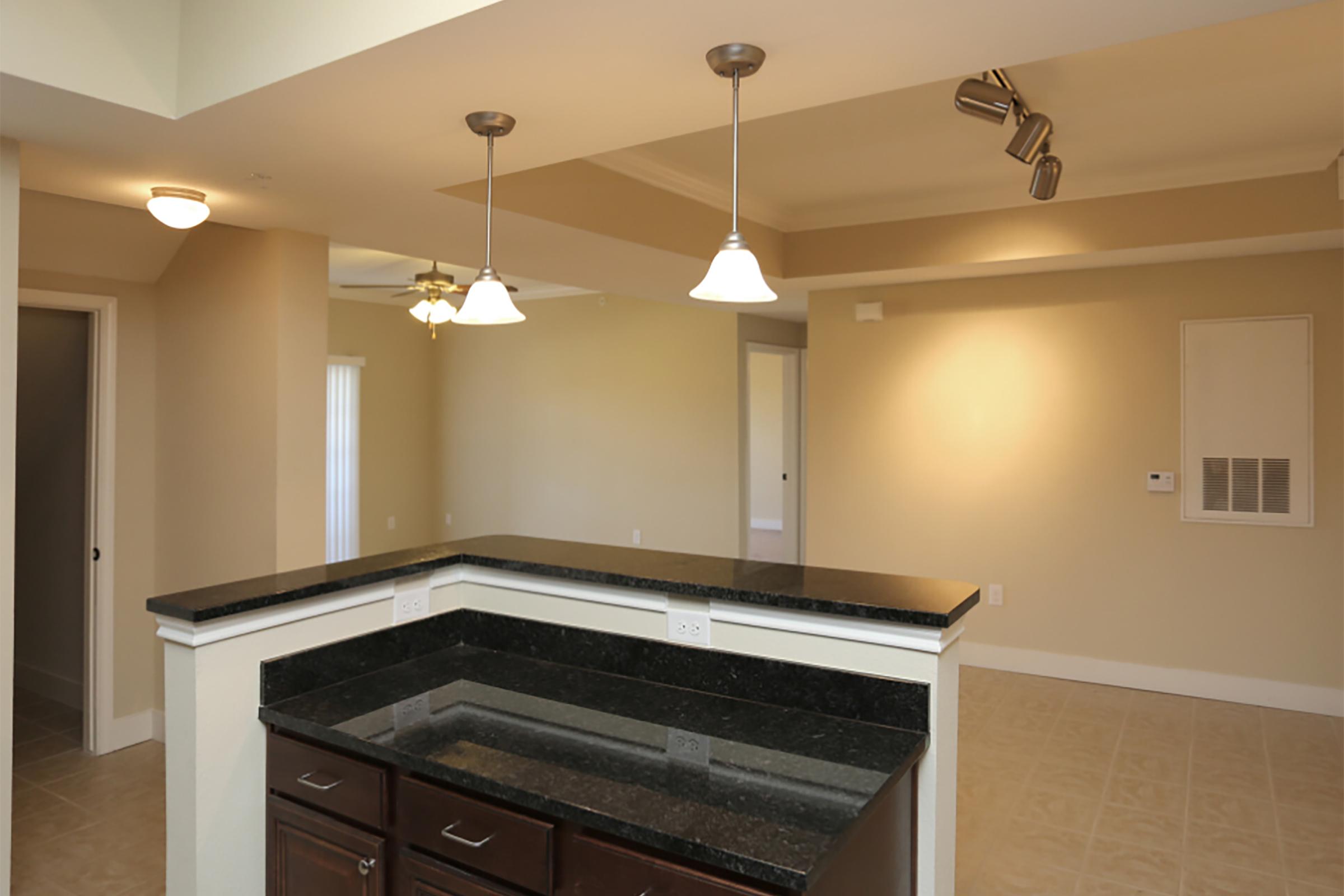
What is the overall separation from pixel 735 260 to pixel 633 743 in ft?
3.32

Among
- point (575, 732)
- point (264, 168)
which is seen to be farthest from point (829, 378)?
point (575, 732)

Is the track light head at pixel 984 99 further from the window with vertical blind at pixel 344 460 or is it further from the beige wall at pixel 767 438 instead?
the beige wall at pixel 767 438

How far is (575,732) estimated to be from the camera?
178 centimetres

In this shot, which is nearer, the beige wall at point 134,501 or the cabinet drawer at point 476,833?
the cabinet drawer at point 476,833

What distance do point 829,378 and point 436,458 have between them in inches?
182

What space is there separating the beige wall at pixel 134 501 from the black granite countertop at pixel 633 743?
8.18ft

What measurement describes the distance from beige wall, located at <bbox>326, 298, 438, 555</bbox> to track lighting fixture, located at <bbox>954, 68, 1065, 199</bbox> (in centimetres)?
607

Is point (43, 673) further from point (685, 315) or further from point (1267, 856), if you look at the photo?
point (1267, 856)

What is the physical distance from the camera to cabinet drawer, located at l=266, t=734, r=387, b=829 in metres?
1.77

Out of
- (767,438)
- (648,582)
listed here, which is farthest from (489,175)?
(767,438)

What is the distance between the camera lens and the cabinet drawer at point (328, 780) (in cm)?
177

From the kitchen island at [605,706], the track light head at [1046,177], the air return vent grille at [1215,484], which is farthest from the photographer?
the air return vent grille at [1215,484]

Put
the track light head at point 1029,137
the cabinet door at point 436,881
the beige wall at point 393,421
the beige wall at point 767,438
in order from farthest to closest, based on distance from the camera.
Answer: the beige wall at point 767,438, the beige wall at point 393,421, the track light head at point 1029,137, the cabinet door at point 436,881

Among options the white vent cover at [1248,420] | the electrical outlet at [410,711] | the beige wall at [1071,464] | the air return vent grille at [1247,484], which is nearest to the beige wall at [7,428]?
the electrical outlet at [410,711]
